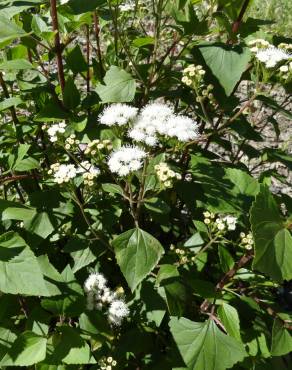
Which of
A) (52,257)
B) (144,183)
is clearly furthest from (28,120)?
(144,183)

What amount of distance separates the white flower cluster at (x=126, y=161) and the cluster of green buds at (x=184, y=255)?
1.49ft

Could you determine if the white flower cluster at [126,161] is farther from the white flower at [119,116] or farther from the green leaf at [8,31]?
the green leaf at [8,31]

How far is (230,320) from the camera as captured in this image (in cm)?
192

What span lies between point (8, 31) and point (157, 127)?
0.75 metres

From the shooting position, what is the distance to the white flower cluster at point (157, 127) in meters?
1.90

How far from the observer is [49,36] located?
1.88 metres

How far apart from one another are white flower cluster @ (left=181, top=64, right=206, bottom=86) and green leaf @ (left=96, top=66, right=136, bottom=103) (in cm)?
25

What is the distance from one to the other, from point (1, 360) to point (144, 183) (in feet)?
3.21

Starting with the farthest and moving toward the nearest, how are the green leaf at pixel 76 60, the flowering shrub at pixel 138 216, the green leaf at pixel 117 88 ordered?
the green leaf at pixel 76 60 → the green leaf at pixel 117 88 → the flowering shrub at pixel 138 216

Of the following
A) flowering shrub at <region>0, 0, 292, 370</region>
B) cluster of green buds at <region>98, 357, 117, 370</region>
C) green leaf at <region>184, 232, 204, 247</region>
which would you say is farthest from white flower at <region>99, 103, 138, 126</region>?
cluster of green buds at <region>98, 357, 117, 370</region>

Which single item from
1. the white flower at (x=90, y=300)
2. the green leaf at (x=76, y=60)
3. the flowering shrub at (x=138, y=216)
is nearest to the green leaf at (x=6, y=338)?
the flowering shrub at (x=138, y=216)

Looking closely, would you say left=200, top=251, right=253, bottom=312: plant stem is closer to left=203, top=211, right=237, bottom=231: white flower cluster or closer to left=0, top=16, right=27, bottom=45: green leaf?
left=203, top=211, right=237, bottom=231: white flower cluster

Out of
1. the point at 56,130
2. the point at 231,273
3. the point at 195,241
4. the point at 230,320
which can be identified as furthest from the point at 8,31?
the point at 230,320

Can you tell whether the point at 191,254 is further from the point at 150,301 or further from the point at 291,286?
the point at 291,286
